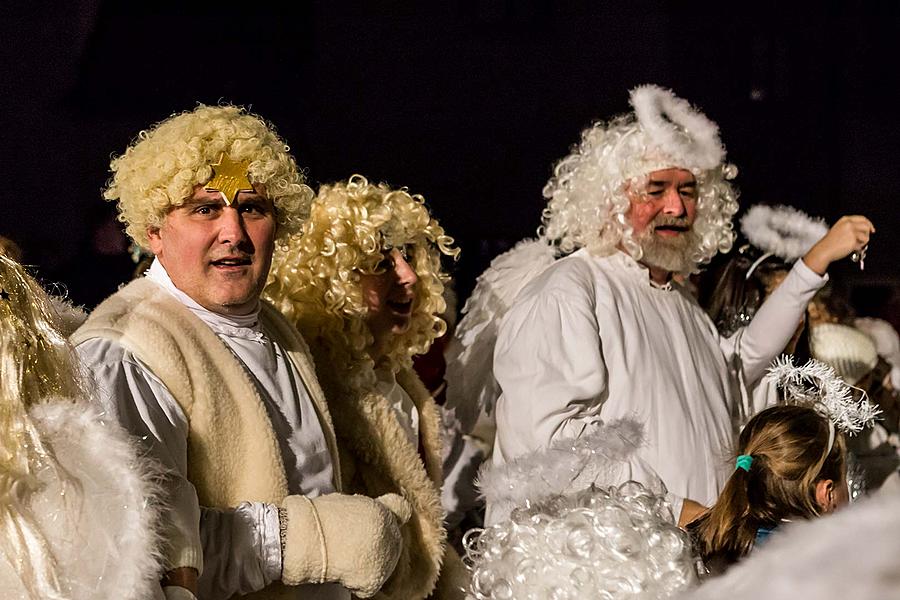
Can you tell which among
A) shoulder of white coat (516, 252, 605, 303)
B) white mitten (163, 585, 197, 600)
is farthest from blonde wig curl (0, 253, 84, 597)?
shoulder of white coat (516, 252, 605, 303)

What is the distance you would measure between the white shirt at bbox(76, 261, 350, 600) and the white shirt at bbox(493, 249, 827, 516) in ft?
3.49

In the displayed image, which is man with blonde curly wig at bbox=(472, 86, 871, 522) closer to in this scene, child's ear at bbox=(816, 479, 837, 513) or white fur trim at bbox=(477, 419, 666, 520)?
child's ear at bbox=(816, 479, 837, 513)

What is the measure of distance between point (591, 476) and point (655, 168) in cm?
218

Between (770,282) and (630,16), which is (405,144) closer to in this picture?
(630,16)

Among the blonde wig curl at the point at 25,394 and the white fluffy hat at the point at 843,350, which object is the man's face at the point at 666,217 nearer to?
the white fluffy hat at the point at 843,350

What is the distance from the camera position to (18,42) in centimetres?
426

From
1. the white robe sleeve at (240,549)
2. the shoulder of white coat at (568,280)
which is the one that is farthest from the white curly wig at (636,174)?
the white robe sleeve at (240,549)

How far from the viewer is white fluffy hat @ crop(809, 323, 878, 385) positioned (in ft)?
16.1

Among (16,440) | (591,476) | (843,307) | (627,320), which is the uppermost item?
(16,440)

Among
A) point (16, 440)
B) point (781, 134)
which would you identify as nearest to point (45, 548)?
point (16, 440)

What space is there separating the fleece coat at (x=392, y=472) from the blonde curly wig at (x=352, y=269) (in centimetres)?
10

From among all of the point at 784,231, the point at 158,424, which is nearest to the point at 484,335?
the point at 784,231

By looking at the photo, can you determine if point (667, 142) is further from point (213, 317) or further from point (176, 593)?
point (176, 593)

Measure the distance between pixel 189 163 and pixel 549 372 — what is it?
1458 millimetres
